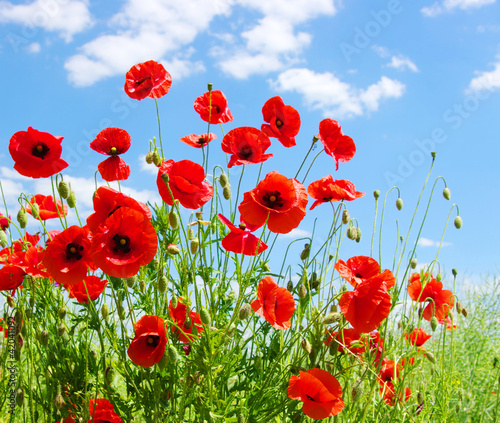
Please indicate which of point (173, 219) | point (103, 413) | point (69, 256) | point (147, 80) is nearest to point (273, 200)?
point (173, 219)


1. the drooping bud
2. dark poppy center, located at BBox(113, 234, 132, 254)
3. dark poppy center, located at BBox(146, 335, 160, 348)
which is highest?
the drooping bud

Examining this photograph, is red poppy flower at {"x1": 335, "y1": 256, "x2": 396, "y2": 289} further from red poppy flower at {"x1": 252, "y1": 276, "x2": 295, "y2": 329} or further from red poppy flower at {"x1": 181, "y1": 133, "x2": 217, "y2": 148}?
red poppy flower at {"x1": 181, "y1": 133, "x2": 217, "y2": 148}

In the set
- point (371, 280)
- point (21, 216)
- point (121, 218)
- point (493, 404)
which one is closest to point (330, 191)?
point (371, 280)

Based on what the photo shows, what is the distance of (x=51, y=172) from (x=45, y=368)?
2.40 feet

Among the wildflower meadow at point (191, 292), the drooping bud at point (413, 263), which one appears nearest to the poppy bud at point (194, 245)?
the wildflower meadow at point (191, 292)

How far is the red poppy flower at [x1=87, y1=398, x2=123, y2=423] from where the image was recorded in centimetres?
184

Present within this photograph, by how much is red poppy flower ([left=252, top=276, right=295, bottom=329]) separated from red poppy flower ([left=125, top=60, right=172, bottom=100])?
811mm

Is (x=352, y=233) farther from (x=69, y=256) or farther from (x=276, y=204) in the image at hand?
(x=69, y=256)

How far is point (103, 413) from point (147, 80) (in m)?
1.23

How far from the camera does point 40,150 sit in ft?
5.79

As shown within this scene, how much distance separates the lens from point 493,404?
9.24ft

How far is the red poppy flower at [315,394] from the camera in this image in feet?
4.92

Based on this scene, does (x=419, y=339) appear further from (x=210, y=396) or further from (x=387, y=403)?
(x=210, y=396)

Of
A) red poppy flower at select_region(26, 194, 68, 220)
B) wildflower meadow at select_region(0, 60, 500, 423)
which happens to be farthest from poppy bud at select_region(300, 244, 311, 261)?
red poppy flower at select_region(26, 194, 68, 220)
